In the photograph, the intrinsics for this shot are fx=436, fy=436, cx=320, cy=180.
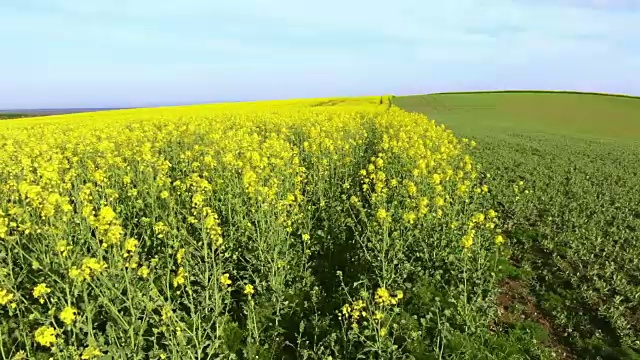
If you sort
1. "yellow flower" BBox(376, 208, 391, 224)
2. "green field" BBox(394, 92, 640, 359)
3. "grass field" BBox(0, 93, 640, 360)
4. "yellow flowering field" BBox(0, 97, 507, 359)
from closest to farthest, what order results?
"yellow flowering field" BBox(0, 97, 507, 359) → "grass field" BBox(0, 93, 640, 360) → "yellow flower" BBox(376, 208, 391, 224) → "green field" BBox(394, 92, 640, 359)

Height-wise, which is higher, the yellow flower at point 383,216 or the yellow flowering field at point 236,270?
the yellow flower at point 383,216

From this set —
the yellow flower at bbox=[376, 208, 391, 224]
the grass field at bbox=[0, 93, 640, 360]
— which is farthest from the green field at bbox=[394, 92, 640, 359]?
the yellow flower at bbox=[376, 208, 391, 224]

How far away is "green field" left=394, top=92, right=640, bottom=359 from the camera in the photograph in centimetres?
549

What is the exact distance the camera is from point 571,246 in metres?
7.86

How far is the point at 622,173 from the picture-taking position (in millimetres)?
13773

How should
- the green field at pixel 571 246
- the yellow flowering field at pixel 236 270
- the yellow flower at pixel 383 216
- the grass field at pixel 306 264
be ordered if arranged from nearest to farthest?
the yellow flowering field at pixel 236 270
the grass field at pixel 306 264
the yellow flower at pixel 383 216
the green field at pixel 571 246

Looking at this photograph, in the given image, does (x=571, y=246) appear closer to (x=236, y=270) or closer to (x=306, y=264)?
(x=306, y=264)

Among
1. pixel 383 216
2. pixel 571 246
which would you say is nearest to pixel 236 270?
pixel 383 216

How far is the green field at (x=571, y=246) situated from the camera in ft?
18.0

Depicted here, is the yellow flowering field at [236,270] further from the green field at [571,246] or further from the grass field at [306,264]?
the green field at [571,246]

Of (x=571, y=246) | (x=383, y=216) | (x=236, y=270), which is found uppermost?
(x=383, y=216)

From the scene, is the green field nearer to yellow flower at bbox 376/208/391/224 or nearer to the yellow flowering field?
the yellow flowering field

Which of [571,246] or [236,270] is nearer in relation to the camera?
[236,270]

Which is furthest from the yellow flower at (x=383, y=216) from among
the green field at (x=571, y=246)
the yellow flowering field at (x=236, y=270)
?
the green field at (x=571, y=246)
